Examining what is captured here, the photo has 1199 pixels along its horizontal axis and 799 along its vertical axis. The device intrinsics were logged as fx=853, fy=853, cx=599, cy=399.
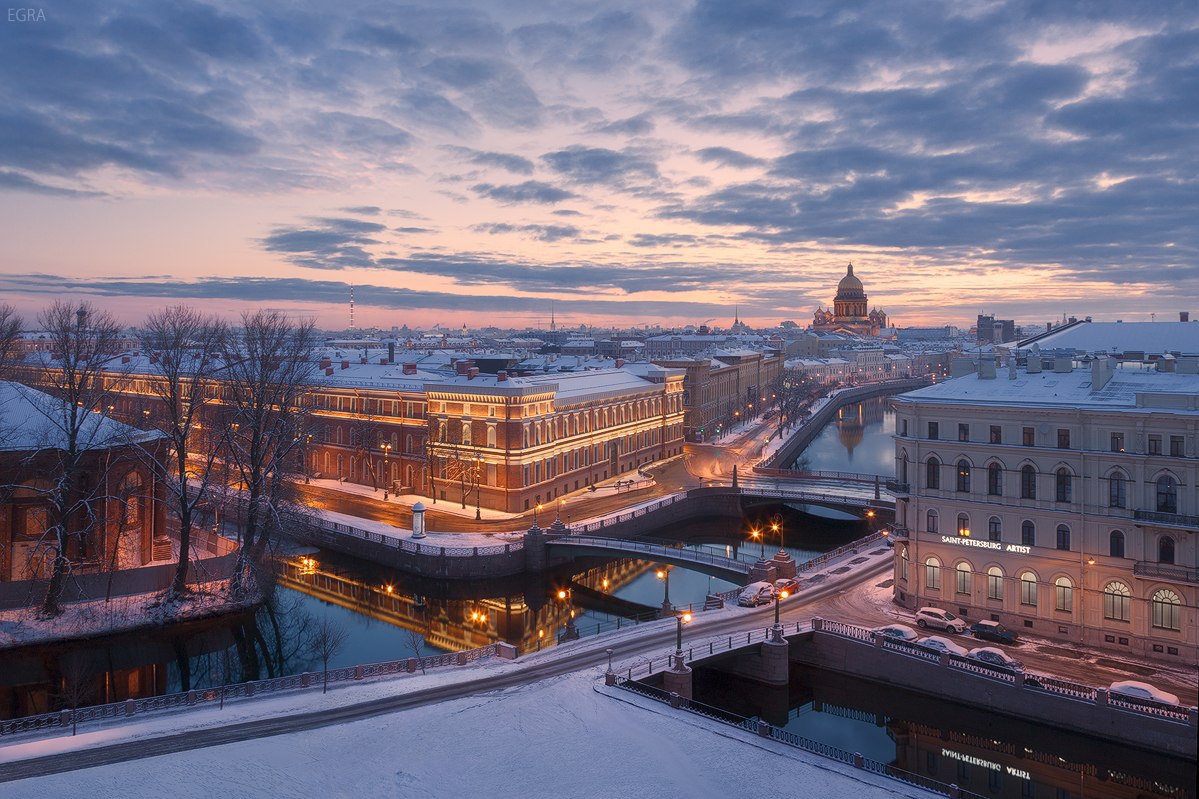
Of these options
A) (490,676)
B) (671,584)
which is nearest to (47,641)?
(490,676)

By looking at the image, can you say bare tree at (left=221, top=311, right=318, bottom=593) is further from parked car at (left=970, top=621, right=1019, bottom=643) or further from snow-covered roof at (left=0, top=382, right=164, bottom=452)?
parked car at (left=970, top=621, right=1019, bottom=643)

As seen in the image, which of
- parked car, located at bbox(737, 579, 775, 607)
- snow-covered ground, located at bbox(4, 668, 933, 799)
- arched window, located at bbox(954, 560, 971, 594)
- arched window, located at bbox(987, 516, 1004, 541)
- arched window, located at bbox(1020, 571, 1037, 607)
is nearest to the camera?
snow-covered ground, located at bbox(4, 668, 933, 799)

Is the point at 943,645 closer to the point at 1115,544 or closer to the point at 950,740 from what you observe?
the point at 950,740

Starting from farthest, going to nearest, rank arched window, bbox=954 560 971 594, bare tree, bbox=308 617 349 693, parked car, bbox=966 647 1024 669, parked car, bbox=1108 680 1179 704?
bare tree, bbox=308 617 349 693
arched window, bbox=954 560 971 594
parked car, bbox=966 647 1024 669
parked car, bbox=1108 680 1179 704

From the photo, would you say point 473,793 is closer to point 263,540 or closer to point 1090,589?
point 1090,589

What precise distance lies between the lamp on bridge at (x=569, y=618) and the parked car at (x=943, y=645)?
50.3 ft

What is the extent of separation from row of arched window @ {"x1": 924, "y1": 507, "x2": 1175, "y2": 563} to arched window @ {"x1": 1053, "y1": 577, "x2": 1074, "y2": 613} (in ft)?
4.77

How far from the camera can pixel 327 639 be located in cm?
4206

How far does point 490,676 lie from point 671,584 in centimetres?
2240

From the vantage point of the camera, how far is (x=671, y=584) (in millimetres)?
53375

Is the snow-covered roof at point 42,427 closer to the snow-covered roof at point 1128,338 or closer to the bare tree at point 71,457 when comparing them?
the bare tree at point 71,457

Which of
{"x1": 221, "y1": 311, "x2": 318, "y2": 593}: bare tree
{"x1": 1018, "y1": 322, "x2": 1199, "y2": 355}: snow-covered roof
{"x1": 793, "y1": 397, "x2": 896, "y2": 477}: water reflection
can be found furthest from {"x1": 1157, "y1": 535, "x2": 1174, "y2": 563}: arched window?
{"x1": 793, "y1": 397, "x2": 896, "y2": 477}: water reflection

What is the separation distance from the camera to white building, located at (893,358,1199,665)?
33.6 meters

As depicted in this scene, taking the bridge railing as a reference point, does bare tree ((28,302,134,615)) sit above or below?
above
